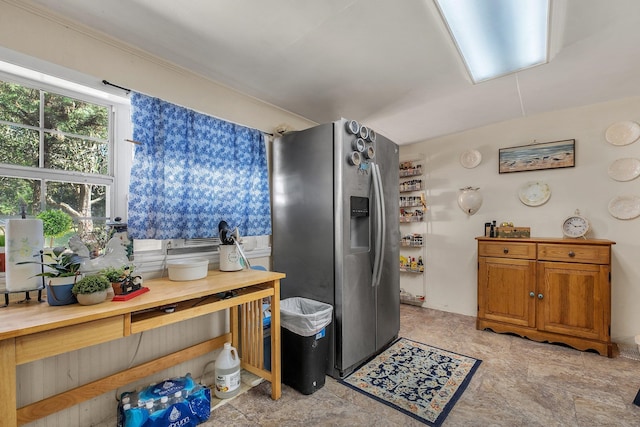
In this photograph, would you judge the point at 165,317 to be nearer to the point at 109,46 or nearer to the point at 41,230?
the point at 41,230

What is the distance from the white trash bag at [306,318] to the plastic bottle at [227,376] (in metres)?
0.41

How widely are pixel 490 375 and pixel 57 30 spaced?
365 centimetres

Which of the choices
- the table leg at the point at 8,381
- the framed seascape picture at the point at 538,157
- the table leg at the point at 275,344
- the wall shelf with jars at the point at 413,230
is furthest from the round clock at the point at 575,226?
the table leg at the point at 8,381

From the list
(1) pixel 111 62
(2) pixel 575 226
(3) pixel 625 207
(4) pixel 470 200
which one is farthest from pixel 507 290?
(1) pixel 111 62

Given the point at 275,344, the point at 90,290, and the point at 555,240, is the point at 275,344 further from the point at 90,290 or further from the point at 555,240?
the point at 555,240

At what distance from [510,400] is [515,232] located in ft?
5.92

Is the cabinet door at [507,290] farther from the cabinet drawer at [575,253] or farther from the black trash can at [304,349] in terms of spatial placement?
the black trash can at [304,349]

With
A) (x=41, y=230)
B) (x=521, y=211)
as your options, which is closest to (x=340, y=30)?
(x=41, y=230)

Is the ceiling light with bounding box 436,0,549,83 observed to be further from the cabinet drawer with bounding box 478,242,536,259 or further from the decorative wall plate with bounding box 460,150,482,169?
the cabinet drawer with bounding box 478,242,536,259

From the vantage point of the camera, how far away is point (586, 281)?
253 cm

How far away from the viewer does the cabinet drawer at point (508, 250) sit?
9.20ft

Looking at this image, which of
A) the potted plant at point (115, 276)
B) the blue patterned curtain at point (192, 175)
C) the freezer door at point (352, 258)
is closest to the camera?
the potted plant at point (115, 276)

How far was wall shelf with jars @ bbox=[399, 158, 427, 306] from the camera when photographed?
12.8 feet

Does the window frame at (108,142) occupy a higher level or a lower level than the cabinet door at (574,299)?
higher
